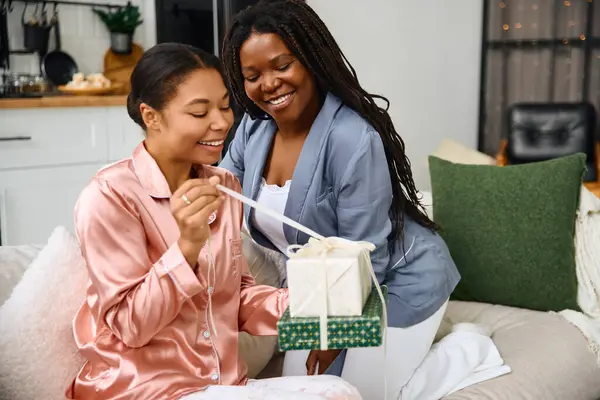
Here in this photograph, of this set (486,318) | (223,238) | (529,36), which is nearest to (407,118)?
(529,36)

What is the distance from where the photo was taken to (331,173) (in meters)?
1.82

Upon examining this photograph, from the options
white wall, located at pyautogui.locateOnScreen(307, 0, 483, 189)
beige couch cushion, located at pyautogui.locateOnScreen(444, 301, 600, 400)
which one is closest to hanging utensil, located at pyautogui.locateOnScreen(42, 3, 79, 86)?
white wall, located at pyautogui.locateOnScreen(307, 0, 483, 189)

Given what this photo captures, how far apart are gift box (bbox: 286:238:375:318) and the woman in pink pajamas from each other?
0.53 feet

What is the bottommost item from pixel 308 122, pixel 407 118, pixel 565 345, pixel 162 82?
pixel 565 345

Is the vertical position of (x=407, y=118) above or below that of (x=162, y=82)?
below

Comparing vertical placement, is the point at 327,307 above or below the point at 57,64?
below

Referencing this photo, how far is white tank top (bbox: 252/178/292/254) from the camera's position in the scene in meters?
1.89

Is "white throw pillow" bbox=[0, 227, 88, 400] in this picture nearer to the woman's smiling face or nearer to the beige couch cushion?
the woman's smiling face

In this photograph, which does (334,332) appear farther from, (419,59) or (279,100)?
(419,59)

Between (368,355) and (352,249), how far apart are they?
0.67 metres

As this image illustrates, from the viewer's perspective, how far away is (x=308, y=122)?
6.24ft

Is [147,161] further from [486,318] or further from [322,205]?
[486,318]

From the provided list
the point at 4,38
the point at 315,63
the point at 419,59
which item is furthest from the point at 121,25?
the point at 315,63

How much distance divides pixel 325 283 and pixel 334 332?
0.08 m
